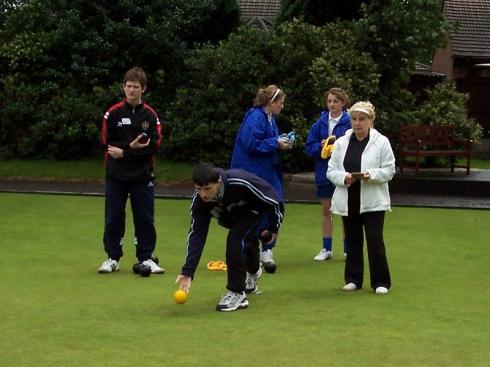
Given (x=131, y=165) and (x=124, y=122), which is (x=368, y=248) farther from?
(x=124, y=122)

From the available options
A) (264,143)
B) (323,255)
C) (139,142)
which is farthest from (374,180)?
(323,255)

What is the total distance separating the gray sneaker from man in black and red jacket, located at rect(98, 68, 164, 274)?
1898 millimetres

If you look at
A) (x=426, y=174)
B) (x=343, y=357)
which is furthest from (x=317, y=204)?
(x=343, y=357)

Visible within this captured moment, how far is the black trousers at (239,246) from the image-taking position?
8023 mm

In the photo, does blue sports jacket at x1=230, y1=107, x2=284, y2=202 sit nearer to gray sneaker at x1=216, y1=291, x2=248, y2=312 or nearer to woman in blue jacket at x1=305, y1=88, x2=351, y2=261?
woman in blue jacket at x1=305, y1=88, x2=351, y2=261

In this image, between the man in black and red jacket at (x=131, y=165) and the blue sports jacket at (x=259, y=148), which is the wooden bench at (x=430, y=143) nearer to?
the blue sports jacket at (x=259, y=148)

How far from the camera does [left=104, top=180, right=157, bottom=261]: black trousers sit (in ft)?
32.4

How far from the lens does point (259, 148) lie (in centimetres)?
1010

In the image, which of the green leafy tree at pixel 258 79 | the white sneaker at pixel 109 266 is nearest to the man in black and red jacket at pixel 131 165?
the white sneaker at pixel 109 266

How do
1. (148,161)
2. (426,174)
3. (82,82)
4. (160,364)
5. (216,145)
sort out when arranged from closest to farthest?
(160,364) < (148,161) < (426,174) < (216,145) < (82,82)

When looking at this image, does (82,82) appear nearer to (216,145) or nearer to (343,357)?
(216,145)

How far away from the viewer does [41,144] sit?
21.5m

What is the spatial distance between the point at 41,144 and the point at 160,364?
51.6 feet

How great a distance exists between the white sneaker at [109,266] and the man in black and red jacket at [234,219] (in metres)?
1.95
